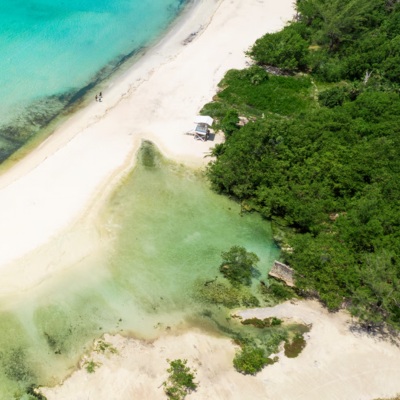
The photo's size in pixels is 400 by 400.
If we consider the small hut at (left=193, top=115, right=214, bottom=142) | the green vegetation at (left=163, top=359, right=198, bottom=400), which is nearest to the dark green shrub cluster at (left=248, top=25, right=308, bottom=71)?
the small hut at (left=193, top=115, right=214, bottom=142)

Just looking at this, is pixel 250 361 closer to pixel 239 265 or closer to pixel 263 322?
pixel 263 322

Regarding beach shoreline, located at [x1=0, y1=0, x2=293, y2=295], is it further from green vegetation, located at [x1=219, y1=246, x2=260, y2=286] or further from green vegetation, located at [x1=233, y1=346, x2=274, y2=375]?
green vegetation, located at [x1=233, y1=346, x2=274, y2=375]

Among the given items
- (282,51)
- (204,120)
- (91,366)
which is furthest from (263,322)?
(282,51)

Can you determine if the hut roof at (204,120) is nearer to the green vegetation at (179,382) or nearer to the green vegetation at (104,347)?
the green vegetation at (104,347)

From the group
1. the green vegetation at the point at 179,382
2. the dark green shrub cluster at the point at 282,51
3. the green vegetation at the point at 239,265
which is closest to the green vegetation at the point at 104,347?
the green vegetation at the point at 179,382

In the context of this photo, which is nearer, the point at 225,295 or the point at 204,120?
the point at 225,295
